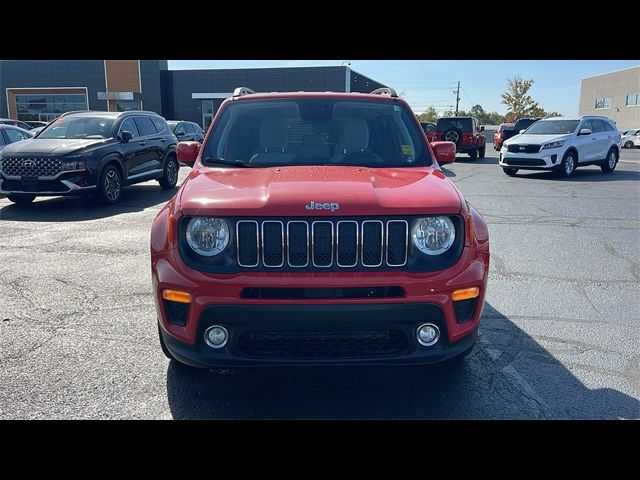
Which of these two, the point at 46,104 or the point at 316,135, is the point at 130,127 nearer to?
the point at 316,135

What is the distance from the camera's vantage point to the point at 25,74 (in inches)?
1795

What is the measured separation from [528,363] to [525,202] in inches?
319

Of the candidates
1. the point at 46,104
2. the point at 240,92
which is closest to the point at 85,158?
the point at 240,92

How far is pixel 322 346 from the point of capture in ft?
9.44

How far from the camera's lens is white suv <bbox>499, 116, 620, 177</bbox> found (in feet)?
51.1

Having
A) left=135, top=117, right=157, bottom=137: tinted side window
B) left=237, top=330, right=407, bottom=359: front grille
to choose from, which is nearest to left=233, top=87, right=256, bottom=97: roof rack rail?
left=237, top=330, right=407, bottom=359: front grille

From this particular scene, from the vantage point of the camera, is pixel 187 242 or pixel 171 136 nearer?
pixel 187 242

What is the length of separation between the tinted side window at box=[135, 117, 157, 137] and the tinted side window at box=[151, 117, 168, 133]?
6.2 inches

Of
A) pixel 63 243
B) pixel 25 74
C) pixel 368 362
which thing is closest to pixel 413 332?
pixel 368 362

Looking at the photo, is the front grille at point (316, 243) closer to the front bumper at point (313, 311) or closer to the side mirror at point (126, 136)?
the front bumper at point (313, 311)

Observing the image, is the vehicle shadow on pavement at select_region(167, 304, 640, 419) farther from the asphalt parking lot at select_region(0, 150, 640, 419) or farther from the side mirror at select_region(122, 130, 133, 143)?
the side mirror at select_region(122, 130, 133, 143)

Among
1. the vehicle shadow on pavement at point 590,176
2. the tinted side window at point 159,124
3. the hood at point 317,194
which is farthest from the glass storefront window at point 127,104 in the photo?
the hood at point 317,194

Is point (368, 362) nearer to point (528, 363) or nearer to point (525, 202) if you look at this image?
point (528, 363)

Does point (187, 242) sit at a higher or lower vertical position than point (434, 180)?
lower
